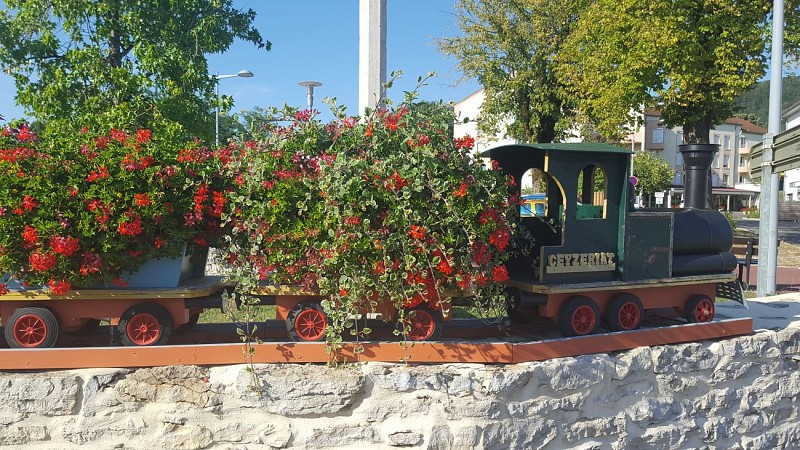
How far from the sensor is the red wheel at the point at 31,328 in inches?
137

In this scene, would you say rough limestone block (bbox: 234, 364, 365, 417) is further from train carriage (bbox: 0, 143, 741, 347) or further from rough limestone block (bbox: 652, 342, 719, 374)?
rough limestone block (bbox: 652, 342, 719, 374)

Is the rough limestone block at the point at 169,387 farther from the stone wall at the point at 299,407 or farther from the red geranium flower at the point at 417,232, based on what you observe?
the red geranium flower at the point at 417,232

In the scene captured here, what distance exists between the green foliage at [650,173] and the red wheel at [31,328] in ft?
129

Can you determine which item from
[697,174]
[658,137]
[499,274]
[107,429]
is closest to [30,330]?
[107,429]

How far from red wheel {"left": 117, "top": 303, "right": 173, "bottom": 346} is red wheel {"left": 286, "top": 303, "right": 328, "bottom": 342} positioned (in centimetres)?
74

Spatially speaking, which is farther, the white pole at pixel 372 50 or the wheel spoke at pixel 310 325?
the white pole at pixel 372 50

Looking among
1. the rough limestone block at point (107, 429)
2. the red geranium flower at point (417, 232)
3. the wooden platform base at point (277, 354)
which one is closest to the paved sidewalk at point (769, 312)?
the wooden platform base at point (277, 354)

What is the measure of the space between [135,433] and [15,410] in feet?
2.15

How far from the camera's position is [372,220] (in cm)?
346

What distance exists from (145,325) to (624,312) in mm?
3232

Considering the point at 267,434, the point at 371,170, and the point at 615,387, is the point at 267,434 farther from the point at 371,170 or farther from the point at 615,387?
the point at 615,387

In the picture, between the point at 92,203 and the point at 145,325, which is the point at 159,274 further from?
the point at 92,203

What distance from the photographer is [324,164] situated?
3.43m

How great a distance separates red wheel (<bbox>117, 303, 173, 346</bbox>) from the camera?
357cm
